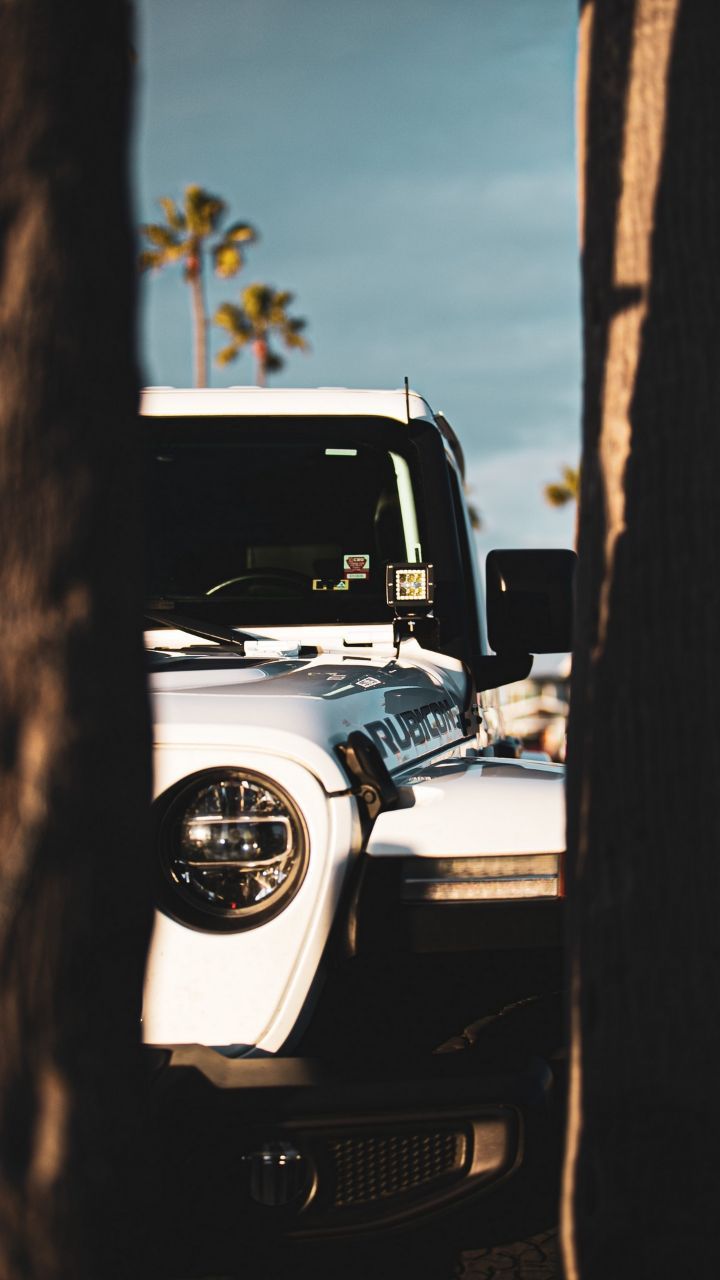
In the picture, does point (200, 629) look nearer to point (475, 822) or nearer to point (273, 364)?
point (475, 822)

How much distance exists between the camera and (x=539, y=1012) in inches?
108

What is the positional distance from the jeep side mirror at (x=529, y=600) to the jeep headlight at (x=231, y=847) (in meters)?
1.47

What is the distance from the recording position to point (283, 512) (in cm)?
438

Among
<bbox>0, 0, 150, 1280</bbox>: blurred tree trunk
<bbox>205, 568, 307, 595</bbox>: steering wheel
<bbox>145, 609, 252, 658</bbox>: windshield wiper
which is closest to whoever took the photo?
Answer: <bbox>0, 0, 150, 1280</bbox>: blurred tree trunk

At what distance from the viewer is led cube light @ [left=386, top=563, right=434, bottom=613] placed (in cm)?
393

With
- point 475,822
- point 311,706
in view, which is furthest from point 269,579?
Result: point 475,822

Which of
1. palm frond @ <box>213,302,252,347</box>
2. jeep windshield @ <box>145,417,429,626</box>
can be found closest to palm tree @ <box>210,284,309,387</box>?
palm frond @ <box>213,302,252,347</box>

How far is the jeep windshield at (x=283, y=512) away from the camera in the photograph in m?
4.25

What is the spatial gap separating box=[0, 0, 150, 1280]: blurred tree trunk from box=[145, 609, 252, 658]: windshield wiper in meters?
1.80

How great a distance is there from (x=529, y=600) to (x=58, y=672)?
2.30 meters

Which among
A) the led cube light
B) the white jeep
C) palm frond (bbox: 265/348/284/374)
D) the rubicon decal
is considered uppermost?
palm frond (bbox: 265/348/284/374)

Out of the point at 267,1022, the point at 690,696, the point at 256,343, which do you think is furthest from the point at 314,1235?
the point at 256,343

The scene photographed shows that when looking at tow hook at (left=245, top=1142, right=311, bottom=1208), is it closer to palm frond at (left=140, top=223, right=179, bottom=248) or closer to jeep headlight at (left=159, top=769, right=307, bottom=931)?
jeep headlight at (left=159, top=769, right=307, bottom=931)

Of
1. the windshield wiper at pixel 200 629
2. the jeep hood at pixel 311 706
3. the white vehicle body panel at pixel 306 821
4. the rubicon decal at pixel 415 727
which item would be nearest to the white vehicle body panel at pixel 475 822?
the white vehicle body panel at pixel 306 821
